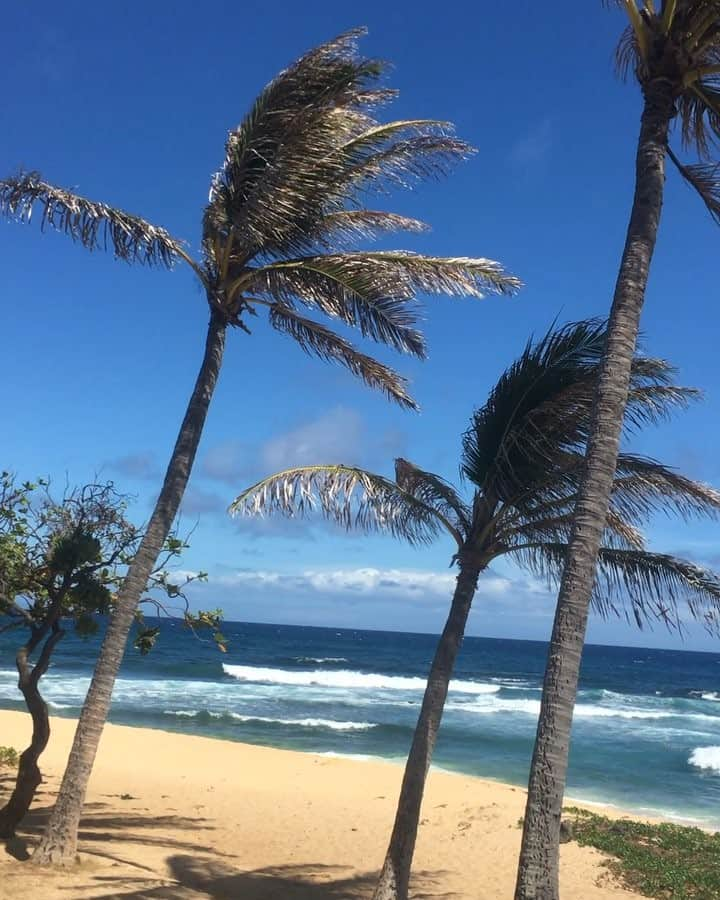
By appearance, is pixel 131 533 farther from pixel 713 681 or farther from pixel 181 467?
pixel 713 681

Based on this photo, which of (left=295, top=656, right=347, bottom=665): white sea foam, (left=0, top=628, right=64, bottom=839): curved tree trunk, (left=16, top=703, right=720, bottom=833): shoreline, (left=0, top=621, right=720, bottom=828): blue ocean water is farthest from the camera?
(left=295, top=656, right=347, bottom=665): white sea foam

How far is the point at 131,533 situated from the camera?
32.5 ft

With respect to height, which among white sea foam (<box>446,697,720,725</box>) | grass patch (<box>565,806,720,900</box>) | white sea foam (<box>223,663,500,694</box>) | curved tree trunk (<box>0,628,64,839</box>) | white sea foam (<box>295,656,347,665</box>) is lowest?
white sea foam (<box>295,656,347,665</box>)

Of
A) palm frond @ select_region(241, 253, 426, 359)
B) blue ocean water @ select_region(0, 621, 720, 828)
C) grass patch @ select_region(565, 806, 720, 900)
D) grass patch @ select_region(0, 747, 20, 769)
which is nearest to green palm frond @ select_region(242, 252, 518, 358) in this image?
palm frond @ select_region(241, 253, 426, 359)

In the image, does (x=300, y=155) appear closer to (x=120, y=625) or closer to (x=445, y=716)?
(x=120, y=625)

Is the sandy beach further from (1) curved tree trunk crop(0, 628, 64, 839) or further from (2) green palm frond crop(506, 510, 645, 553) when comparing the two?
(2) green palm frond crop(506, 510, 645, 553)

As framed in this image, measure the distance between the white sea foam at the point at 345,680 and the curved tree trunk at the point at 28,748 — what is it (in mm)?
38011

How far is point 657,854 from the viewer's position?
11.4m

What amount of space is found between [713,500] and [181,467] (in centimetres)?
471

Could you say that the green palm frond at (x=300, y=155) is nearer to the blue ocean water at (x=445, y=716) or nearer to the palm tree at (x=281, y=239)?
the palm tree at (x=281, y=239)

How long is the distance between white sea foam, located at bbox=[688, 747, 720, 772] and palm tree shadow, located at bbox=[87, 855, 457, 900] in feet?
56.2

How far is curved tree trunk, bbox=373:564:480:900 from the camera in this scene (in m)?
7.33

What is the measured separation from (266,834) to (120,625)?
18.6ft

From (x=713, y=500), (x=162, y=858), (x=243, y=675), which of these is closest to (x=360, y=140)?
(x=713, y=500)
